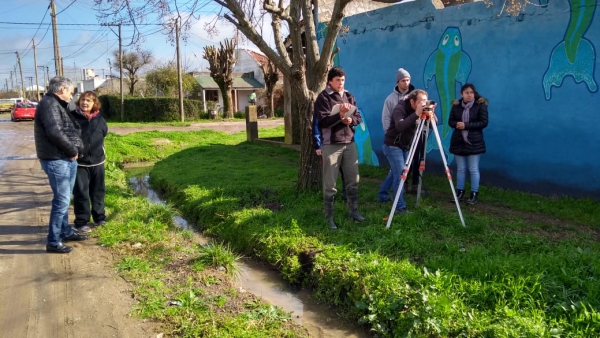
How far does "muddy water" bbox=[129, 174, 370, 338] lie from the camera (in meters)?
3.78

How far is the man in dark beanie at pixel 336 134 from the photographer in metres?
5.30

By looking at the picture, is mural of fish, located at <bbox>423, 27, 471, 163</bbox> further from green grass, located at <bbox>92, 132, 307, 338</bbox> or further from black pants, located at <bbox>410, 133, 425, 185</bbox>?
green grass, located at <bbox>92, 132, 307, 338</bbox>

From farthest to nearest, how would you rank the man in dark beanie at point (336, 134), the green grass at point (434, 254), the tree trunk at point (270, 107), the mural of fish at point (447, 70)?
the tree trunk at point (270, 107) → the mural of fish at point (447, 70) → the man in dark beanie at point (336, 134) → the green grass at point (434, 254)

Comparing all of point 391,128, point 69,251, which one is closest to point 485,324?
point 391,128

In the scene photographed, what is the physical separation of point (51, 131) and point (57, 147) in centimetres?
20

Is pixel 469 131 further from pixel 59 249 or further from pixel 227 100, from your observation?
pixel 227 100

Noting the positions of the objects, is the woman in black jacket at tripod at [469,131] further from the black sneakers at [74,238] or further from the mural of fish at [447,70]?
the black sneakers at [74,238]

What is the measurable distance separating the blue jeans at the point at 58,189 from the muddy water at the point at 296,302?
82.6 inches

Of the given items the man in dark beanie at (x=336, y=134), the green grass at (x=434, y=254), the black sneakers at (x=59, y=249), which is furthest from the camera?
the man in dark beanie at (x=336, y=134)

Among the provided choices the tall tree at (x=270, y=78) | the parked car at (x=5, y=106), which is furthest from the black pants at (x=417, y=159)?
the parked car at (x=5, y=106)

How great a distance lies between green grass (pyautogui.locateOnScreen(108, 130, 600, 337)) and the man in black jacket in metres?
1.95

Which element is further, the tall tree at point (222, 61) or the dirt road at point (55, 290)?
the tall tree at point (222, 61)

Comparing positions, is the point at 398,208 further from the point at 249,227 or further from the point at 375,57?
the point at 375,57

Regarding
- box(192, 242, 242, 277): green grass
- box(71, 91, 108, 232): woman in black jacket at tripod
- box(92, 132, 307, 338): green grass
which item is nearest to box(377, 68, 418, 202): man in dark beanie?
box(192, 242, 242, 277): green grass
